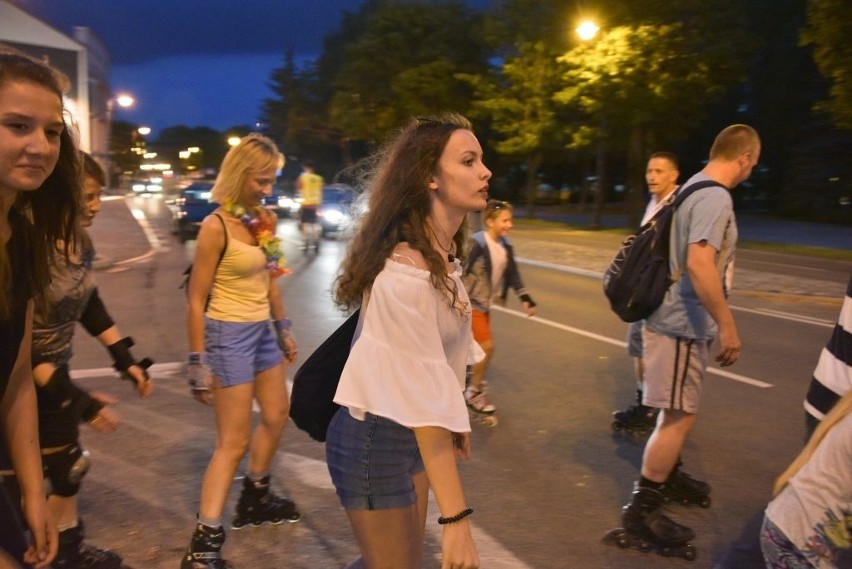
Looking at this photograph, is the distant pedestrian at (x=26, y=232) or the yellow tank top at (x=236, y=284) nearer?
the distant pedestrian at (x=26, y=232)

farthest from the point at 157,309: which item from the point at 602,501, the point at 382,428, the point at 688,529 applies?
the point at 382,428

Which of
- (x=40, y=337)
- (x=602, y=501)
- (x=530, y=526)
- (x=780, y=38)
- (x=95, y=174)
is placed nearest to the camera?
(x=40, y=337)

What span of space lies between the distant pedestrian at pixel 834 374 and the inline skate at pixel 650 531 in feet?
4.05

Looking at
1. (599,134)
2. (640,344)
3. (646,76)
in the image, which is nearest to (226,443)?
(640,344)

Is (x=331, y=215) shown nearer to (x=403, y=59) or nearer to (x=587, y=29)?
(x=587, y=29)

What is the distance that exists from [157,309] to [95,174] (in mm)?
7542

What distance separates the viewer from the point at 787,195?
145 ft

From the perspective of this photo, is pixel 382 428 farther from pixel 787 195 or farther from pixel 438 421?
pixel 787 195

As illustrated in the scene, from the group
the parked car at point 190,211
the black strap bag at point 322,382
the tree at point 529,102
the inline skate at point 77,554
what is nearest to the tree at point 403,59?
the tree at point 529,102

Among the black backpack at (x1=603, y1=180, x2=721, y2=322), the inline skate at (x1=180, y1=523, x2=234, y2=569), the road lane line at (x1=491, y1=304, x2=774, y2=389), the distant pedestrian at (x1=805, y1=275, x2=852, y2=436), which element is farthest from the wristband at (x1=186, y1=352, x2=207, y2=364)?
the road lane line at (x1=491, y1=304, x2=774, y2=389)

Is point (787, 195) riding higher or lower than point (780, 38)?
lower

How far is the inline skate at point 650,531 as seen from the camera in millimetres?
3977

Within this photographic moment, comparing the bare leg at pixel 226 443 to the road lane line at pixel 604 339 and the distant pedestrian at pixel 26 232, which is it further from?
the road lane line at pixel 604 339

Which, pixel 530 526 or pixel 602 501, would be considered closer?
pixel 530 526
